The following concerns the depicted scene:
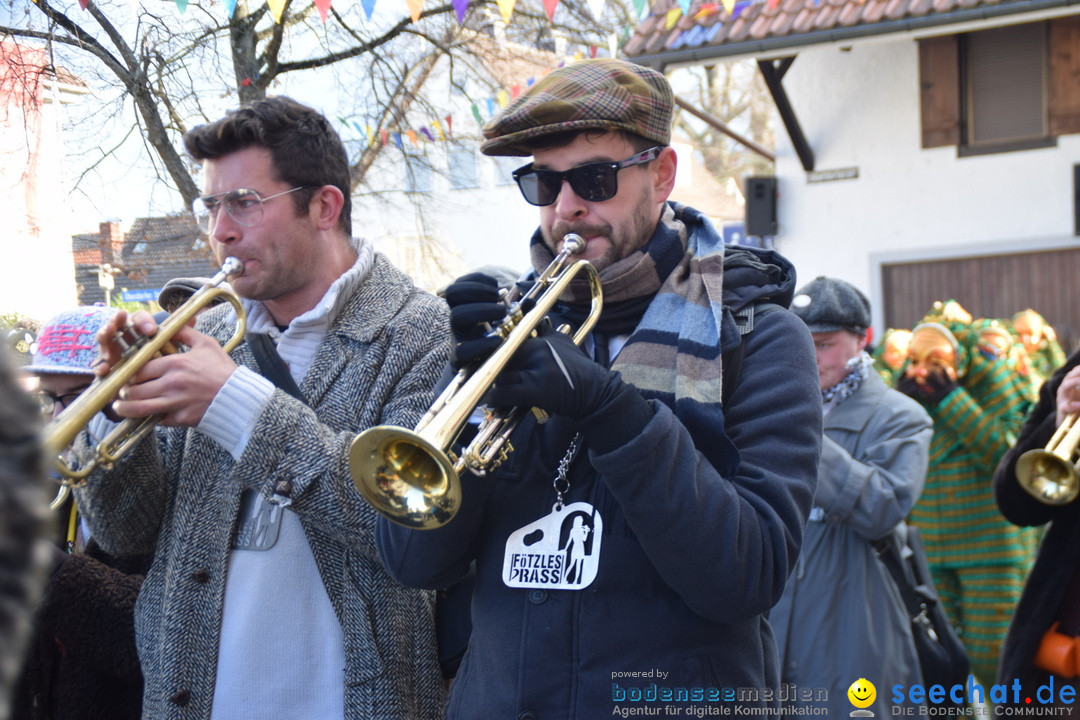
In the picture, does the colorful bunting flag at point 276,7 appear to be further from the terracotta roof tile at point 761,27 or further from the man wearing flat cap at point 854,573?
the terracotta roof tile at point 761,27

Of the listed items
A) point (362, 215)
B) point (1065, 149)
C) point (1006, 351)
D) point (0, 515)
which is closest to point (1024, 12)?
point (1065, 149)

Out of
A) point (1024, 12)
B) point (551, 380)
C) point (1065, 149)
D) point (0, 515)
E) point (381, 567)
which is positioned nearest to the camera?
point (0, 515)

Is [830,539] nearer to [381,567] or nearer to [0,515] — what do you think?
[381,567]

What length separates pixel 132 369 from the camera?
2.26 meters

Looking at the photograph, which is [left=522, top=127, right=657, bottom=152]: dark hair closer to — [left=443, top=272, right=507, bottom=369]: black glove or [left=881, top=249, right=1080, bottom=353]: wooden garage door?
[left=443, top=272, right=507, bottom=369]: black glove

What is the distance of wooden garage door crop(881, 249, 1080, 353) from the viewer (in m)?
11.4

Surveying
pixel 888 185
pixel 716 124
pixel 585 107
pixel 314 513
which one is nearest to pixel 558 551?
pixel 314 513

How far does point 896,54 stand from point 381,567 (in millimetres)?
10962

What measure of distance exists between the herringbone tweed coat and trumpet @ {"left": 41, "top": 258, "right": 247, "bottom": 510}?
0.09 m

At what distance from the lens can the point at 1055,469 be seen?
3125mm

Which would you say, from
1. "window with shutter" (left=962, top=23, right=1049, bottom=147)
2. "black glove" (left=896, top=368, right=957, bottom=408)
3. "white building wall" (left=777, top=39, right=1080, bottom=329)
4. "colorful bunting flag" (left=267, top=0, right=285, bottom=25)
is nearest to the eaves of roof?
"white building wall" (left=777, top=39, right=1080, bottom=329)

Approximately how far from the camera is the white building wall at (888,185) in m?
11.3

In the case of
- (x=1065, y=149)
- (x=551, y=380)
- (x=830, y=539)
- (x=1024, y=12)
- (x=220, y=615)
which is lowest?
(x=830, y=539)

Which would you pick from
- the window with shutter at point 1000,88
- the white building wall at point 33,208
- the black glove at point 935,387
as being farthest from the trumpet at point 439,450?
the window with shutter at point 1000,88
